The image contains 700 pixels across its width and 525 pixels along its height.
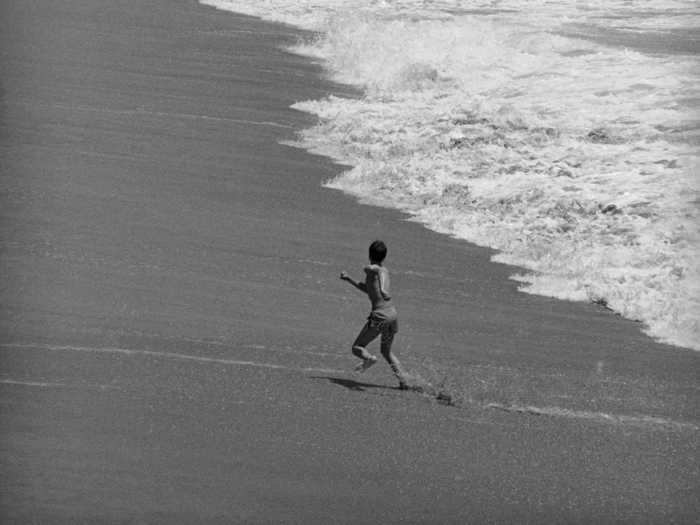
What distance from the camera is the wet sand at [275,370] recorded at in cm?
980

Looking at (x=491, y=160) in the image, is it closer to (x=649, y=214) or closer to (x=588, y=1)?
(x=649, y=214)

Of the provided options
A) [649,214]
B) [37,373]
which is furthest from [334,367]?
[649,214]

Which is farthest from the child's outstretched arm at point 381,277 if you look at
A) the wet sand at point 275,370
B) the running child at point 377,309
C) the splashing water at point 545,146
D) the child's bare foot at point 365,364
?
the splashing water at point 545,146

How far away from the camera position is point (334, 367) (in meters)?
12.5

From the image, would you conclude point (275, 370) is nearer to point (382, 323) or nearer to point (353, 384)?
point (353, 384)

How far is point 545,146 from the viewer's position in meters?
24.4

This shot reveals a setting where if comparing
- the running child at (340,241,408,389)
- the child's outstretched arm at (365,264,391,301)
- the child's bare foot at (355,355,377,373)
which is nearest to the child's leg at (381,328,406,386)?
the running child at (340,241,408,389)

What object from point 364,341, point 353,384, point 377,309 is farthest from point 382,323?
point 353,384

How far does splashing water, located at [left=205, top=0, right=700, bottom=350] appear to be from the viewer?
1792 cm

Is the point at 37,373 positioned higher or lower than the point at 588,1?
lower

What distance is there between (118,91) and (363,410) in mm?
16625

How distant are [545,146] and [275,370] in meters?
13.1

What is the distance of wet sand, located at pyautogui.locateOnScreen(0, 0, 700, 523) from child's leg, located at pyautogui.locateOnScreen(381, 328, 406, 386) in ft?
0.54

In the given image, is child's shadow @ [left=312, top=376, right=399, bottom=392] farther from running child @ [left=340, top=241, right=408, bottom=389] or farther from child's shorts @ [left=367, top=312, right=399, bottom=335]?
child's shorts @ [left=367, top=312, right=399, bottom=335]
